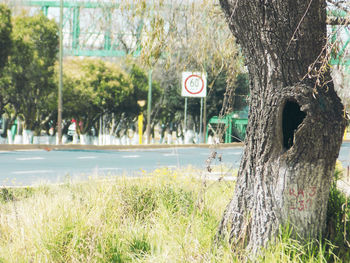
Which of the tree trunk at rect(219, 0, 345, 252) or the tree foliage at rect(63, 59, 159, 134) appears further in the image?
the tree foliage at rect(63, 59, 159, 134)

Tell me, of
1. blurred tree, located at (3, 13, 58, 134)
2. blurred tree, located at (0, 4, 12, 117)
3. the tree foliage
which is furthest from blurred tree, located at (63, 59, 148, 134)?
blurred tree, located at (0, 4, 12, 117)

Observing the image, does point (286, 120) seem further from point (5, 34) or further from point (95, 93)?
point (95, 93)

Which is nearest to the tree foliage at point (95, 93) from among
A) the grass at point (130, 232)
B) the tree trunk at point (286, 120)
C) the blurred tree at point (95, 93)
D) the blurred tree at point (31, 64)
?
the blurred tree at point (95, 93)

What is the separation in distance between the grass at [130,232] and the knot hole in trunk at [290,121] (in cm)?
65

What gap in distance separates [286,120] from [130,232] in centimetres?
164

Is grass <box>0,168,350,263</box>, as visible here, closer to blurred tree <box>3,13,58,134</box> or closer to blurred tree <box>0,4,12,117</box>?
blurred tree <box>0,4,12,117</box>

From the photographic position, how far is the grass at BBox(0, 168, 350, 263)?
439 cm

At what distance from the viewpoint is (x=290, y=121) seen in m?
4.49

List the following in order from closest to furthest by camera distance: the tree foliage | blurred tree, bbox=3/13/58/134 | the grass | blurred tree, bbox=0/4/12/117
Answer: the grass, blurred tree, bbox=0/4/12/117, blurred tree, bbox=3/13/58/134, the tree foliage

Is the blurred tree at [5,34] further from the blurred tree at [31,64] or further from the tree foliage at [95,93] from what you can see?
the tree foliage at [95,93]

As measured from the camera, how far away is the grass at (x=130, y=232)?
439cm

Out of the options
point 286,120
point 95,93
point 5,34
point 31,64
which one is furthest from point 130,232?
point 95,93

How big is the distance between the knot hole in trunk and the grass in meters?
0.65

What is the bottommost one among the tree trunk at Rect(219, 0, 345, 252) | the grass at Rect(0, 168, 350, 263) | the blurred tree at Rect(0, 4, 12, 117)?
the grass at Rect(0, 168, 350, 263)
